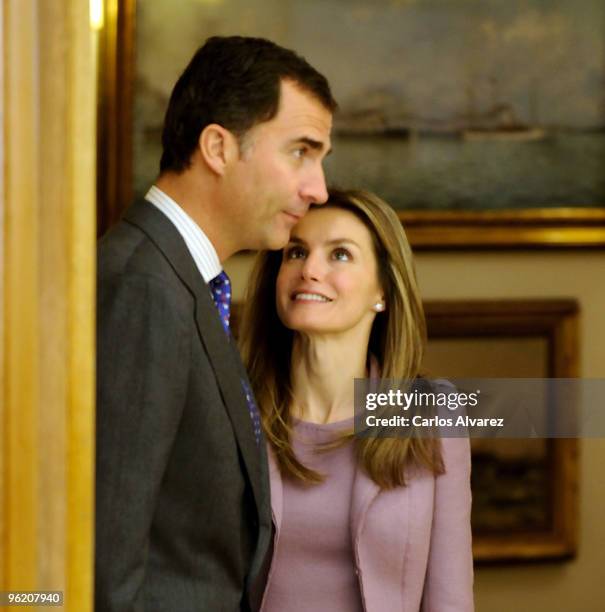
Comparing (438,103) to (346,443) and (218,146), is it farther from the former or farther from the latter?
(218,146)

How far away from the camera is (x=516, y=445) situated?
327cm

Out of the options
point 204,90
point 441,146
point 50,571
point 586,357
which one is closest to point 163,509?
point 50,571

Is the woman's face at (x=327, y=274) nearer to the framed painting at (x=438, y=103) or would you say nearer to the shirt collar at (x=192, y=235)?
the shirt collar at (x=192, y=235)

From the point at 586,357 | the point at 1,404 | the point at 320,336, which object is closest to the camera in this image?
the point at 1,404

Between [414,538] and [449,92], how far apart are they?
1.69 metres

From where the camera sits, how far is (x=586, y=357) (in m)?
3.22

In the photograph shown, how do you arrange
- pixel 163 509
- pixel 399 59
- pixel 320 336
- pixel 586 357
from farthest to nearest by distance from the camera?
pixel 586 357 < pixel 399 59 < pixel 320 336 < pixel 163 509

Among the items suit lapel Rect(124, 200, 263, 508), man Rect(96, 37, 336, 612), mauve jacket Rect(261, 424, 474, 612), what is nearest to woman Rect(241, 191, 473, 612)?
mauve jacket Rect(261, 424, 474, 612)

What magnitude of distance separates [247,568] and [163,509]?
183 millimetres

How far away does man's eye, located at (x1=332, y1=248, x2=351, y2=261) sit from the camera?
177 cm

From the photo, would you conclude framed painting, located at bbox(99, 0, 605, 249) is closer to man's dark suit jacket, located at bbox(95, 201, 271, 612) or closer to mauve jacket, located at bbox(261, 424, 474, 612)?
mauve jacket, located at bbox(261, 424, 474, 612)

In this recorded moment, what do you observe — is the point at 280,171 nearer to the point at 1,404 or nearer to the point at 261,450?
the point at 261,450

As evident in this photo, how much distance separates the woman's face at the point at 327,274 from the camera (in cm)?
173

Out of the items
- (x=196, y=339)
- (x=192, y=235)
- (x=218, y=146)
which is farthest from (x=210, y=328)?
(x=218, y=146)
